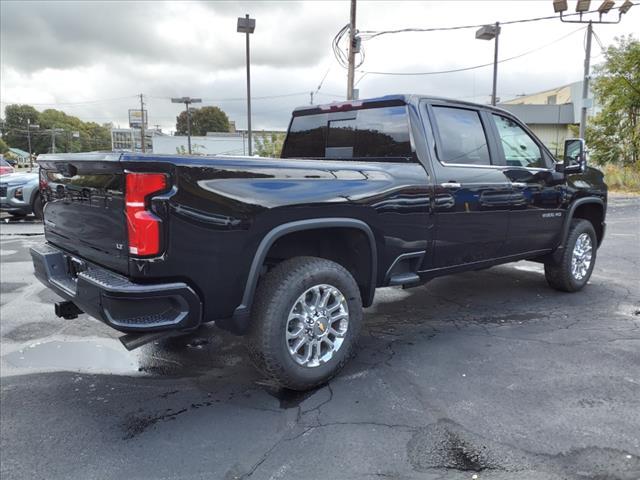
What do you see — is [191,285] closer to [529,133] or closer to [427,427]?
[427,427]

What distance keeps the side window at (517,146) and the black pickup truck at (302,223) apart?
2 centimetres

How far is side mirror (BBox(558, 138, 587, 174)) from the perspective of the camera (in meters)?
5.04

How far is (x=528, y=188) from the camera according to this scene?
192 inches

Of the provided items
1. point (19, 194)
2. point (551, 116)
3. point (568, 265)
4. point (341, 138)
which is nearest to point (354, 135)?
point (341, 138)

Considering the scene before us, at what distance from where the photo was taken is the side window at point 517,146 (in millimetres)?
4781

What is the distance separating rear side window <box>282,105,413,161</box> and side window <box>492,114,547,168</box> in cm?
123

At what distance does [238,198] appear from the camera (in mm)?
2861

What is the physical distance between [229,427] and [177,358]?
4.07 feet

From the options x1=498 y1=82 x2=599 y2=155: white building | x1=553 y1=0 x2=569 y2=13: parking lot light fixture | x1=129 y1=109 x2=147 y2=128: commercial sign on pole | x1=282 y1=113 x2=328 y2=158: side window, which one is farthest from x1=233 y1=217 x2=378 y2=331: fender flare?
x1=129 y1=109 x2=147 y2=128: commercial sign on pole

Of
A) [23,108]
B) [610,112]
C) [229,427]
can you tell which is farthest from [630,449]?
[23,108]

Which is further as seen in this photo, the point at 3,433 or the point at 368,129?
the point at 368,129

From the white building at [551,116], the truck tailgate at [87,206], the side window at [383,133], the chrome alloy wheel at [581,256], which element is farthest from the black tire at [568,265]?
the white building at [551,116]

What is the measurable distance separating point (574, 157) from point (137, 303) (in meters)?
4.44

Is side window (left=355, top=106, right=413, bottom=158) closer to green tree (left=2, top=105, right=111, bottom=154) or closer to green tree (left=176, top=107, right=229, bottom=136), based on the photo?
green tree (left=2, top=105, right=111, bottom=154)
